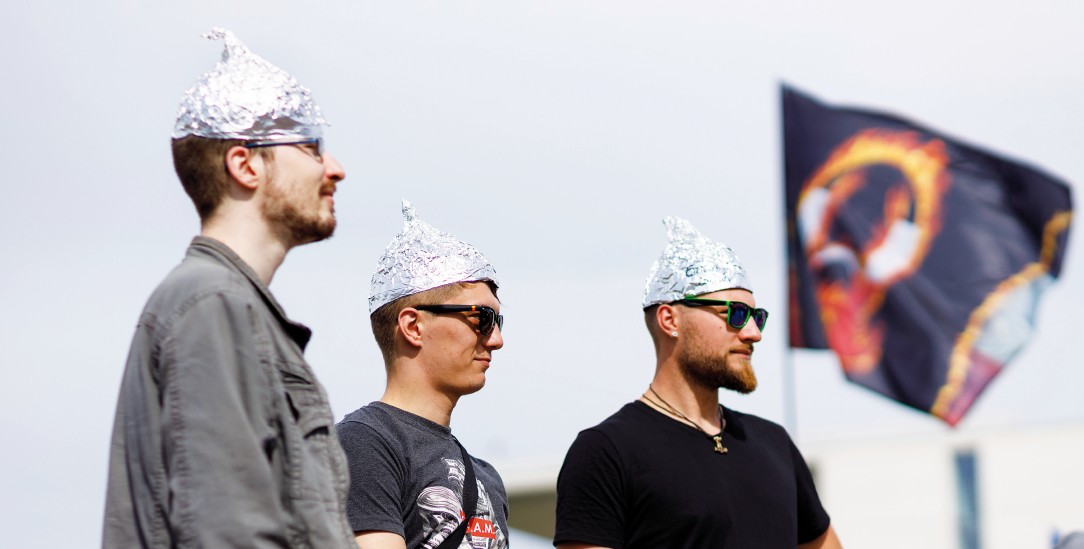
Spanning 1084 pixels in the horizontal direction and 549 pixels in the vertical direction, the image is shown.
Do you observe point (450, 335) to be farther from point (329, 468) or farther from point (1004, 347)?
point (1004, 347)

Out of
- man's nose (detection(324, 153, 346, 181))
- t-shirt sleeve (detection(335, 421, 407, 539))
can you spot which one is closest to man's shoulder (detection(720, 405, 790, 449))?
t-shirt sleeve (detection(335, 421, 407, 539))

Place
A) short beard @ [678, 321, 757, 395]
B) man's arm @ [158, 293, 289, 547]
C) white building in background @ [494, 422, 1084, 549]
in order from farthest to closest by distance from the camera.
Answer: white building in background @ [494, 422, 1084, 549] → short beard @ [678, 321, 757, 395] → man's arm @ [158, 293, 289, 547]

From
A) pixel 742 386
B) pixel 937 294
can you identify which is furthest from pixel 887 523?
pixel 742 386

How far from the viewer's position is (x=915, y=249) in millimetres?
13500

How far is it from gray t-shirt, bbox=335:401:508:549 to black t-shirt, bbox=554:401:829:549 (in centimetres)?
50

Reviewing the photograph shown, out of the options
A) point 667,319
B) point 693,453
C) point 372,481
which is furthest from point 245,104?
point 667,319

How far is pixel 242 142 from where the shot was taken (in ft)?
10.4

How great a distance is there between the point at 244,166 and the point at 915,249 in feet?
36.5

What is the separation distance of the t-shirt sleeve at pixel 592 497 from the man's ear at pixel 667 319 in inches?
30.0

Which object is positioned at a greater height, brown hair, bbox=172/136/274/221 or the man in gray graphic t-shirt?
brown hair, bbox=172/136/274/221

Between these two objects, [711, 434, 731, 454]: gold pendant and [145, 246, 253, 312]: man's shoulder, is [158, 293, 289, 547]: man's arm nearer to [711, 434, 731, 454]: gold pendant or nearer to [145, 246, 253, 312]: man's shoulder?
[145, 246, 253, 312]: man's shoulder

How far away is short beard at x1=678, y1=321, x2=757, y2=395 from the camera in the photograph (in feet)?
18.7

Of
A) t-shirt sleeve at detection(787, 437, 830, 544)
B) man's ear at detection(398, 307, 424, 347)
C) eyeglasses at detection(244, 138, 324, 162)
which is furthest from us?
t-shirt sleeve at detection(787, 437, 830, 544)

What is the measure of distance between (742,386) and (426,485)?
167 centimetres
